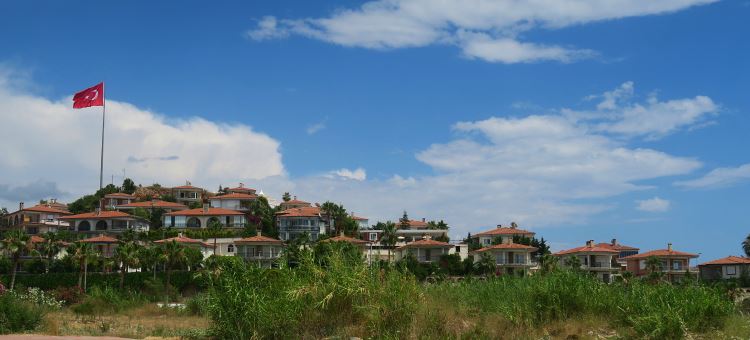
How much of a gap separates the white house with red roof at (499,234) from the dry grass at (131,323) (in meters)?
65.9

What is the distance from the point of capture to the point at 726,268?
283 ft

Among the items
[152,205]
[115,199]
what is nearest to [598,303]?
[152,205]

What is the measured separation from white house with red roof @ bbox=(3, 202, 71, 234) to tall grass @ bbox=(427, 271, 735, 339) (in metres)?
99.8

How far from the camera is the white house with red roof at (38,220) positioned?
11011cm

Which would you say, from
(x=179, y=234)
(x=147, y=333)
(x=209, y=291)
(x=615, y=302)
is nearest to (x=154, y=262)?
(x=179, y=234)

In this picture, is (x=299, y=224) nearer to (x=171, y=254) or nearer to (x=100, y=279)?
(x=171, y=254)

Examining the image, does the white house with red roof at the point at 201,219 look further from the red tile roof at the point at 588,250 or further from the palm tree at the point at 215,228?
the red tile roof at the point at 588,250

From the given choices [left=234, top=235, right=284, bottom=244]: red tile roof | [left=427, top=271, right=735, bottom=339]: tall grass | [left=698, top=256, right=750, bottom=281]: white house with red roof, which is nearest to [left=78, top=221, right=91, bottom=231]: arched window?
[left=234, top=235, right=284, bottom=244]: red tile roof

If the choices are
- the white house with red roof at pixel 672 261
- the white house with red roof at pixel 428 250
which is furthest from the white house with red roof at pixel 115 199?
the white house with red roof at pixel 672 261

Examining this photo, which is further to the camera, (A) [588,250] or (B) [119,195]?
(B) [119,195]

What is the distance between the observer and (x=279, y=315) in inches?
710

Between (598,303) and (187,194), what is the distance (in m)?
114

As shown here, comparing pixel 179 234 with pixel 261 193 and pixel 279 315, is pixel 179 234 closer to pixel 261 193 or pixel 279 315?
pixel 261 193

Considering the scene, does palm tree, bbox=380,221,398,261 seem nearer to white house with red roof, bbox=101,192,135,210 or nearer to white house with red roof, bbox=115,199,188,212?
white house with red roof, bbox=115,199,188,212
